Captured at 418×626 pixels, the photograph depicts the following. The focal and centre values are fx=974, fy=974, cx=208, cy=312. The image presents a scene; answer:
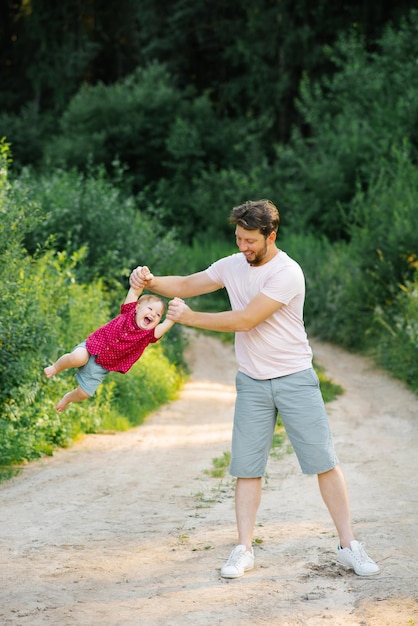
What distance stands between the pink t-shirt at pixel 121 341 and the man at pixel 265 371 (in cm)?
76

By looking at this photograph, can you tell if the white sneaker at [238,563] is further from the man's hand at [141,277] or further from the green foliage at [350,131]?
the green foliage at [350,131]

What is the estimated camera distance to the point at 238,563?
18.0 feet

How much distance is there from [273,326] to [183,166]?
80.2 ft

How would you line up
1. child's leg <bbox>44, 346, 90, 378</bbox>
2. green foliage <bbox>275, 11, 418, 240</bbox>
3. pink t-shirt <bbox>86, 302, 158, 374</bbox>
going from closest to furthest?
pink t-shirt <bbox>86, 302, 158, 374</bbox> < child's leg <bbox>44, 346, 90, 378</bbox> < green foliage <bbox>275, 11, 418, 240</bbox>

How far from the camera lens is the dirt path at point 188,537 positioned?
195 inches

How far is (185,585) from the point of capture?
17.5 ft

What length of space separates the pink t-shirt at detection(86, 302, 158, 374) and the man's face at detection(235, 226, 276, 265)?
1070 millimetres

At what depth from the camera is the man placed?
5332mm

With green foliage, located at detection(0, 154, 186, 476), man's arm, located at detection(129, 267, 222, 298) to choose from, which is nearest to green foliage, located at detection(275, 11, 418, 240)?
green foliage, located at detection(0, 154, 186, 476)

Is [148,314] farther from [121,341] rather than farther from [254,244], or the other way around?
[254,244]

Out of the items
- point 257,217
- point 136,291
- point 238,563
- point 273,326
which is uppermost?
point 257,217

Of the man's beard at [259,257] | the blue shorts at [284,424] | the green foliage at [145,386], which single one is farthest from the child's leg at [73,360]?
the green foliage at [145,386]

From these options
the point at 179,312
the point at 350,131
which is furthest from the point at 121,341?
the point at 350,131

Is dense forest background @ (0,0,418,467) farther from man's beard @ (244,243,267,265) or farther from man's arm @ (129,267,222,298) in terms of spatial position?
man's beard @ (244,243,267,265)
